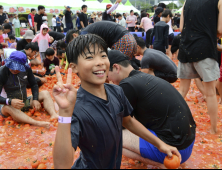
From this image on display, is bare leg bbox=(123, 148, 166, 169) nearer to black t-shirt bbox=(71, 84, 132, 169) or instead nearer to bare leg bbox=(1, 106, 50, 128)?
black t-shirt bbox=(71, 84, 132, 169)

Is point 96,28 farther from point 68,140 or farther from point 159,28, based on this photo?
point 159,28

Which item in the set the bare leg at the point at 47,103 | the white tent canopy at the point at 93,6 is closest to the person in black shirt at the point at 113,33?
the bare leg at the point at 47,103

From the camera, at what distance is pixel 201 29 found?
10.5ft

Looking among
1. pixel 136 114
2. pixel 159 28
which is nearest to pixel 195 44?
pixel 136 114

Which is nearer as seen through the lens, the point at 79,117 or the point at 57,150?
the point at 57,150

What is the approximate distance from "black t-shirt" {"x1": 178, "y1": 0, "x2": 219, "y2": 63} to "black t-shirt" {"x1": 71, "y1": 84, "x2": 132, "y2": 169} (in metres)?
1.99

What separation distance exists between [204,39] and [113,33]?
1563 mm

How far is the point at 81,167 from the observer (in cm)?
174

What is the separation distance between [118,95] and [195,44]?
193 cm

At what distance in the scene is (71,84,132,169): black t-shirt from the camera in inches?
62.9

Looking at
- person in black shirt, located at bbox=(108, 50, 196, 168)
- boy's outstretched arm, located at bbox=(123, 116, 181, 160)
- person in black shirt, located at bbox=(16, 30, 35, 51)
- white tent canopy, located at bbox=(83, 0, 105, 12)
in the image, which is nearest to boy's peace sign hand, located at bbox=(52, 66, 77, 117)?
boy's outstretched arm, located at bbox=(123, 116, 181, 160)

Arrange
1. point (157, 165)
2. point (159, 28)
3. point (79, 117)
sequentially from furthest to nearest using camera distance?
point (159, 28), point (157, 165), point (79, 117)

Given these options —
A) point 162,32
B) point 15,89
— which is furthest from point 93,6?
point 15,89

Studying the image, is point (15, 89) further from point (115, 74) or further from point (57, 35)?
A: point (57, 35)
